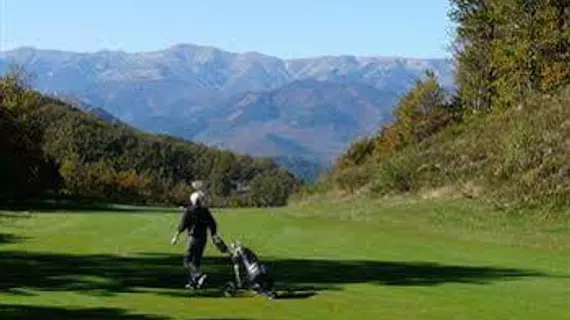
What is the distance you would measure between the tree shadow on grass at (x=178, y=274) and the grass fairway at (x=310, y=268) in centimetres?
3

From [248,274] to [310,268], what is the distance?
5.20 meters

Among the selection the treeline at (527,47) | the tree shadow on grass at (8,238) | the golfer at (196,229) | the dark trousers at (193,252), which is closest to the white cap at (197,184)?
the golfer at (196,229)

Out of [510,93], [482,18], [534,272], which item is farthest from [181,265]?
[482,18]

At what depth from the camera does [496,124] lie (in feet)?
212

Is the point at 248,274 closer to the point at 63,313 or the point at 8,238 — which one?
the point at 63,313

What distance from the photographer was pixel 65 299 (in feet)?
65.9

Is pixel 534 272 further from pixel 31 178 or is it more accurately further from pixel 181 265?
pixel 31 178

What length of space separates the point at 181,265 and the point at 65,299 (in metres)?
6.95

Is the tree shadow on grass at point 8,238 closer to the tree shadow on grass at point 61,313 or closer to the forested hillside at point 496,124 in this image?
the tree shadow on grass at point 61,313

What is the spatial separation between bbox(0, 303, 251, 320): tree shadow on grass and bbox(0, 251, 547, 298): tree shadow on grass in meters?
2.42

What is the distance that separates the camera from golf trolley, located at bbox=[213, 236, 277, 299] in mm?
21297

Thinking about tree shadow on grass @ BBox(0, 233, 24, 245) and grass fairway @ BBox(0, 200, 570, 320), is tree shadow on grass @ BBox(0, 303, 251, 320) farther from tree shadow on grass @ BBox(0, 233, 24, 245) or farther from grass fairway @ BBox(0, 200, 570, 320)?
tree shadow on grass @ BBox(0, 233, 24, 245)

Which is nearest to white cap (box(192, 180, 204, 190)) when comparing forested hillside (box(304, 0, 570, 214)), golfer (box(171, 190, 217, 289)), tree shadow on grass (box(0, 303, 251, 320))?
golfer (box(171, 190, 217, 289))

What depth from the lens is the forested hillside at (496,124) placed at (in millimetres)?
51562
